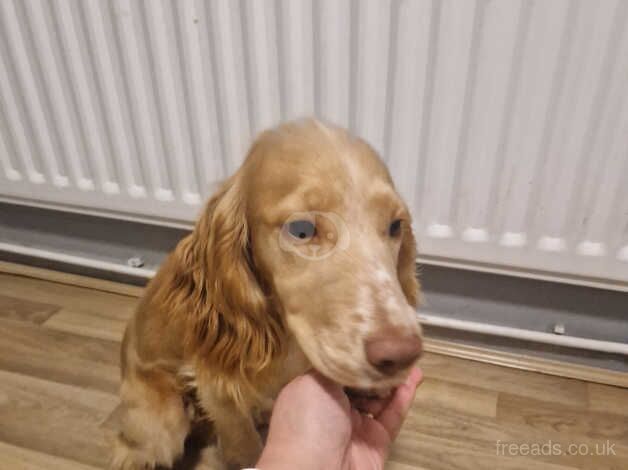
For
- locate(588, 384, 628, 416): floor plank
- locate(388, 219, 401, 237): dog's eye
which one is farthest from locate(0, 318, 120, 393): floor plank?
locate(588, 384, 628, 416): floor plank

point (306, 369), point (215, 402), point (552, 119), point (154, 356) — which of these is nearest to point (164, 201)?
point (154, 356)

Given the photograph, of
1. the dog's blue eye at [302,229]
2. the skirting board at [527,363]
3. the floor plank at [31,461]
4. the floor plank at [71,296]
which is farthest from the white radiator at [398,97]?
the floor plank at [31,461]

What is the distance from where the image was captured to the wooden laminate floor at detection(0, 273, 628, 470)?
131 centimetres

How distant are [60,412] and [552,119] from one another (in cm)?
139

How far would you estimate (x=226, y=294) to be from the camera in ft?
3.05

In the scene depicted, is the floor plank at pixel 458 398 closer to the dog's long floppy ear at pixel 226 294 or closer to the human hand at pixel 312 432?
the human hand at pixel 312 432

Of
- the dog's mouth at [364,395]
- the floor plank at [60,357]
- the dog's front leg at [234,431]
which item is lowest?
the floor plank at [60,357]

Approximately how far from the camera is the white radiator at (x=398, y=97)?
1118 millimetres

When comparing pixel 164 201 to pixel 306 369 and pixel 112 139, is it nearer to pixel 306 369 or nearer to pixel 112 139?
pixel 112 139

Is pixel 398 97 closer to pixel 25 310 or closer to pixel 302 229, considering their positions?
pixel 302 229

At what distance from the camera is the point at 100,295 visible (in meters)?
1.82

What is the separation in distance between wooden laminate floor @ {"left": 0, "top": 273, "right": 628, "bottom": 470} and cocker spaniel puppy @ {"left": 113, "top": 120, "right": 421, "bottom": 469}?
0.26m

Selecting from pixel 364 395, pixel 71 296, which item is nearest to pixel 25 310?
pixel 71 296

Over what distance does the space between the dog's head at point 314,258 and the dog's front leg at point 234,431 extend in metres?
0.16
